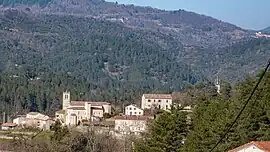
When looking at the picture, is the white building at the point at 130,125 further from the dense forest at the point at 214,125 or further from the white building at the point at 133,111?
the dense forest at the point at 214,125

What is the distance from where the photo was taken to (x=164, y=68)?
15962 cm

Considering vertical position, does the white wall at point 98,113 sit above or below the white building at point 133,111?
below

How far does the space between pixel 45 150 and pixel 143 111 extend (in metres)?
25.6

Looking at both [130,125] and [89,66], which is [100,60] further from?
[130,125]

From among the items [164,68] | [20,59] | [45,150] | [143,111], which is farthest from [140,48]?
[45,150]

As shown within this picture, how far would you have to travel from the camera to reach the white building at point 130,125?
1712 inches

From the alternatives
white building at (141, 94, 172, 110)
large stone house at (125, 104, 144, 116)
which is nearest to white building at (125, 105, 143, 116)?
large stone house at (125, 104, 144, 116)

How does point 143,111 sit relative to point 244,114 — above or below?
below

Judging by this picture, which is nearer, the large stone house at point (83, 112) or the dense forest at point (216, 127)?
the dense forest at point (216, 127)

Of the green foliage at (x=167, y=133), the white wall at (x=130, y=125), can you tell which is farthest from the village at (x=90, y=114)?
the green foliage at (x=167, y=133)

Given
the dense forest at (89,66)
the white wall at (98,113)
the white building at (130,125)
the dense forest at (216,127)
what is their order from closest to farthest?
the dense forest at (216,127)
the white building at (130,125)
the white wall at (98,113)
the dense forest at (89,66)

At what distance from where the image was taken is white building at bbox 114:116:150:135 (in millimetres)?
43478

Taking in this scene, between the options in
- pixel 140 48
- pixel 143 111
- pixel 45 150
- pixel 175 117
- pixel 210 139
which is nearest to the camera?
pixel 210 139

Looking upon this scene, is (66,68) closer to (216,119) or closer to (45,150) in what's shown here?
(45,150)
